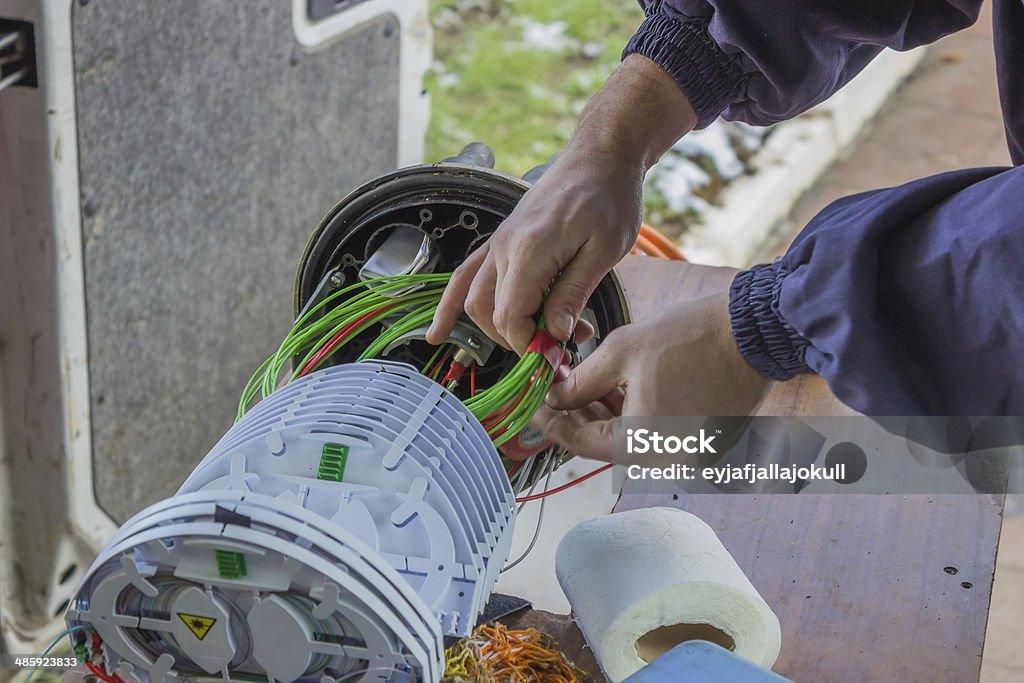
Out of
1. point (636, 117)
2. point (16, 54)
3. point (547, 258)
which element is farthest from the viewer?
point (16, 54)

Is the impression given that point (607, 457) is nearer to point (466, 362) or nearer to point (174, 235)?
point (466, 362)

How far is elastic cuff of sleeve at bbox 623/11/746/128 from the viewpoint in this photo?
1224 millimetres

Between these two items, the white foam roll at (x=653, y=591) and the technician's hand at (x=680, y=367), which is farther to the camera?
the white foam roll at (x=653, y=591)

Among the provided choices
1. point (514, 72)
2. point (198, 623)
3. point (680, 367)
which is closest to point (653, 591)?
point (680, 367)

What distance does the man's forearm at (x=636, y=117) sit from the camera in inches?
47.5

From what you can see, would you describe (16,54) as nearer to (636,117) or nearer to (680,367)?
(636,117)

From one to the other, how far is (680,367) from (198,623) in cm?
47

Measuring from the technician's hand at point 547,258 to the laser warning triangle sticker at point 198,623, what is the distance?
42 centimetres

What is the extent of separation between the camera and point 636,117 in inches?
48.4

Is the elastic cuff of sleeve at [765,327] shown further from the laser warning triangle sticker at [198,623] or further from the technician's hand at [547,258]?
the laser warning triangle sticker at [198,623]

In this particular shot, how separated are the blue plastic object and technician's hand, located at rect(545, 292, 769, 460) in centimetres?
22

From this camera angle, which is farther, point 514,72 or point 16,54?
point 514,72

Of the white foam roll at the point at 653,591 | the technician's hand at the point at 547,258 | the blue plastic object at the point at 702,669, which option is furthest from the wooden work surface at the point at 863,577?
the technician's hand at the point at 547,258

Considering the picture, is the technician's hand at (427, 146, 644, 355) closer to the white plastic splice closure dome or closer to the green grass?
the white plastic splice closure dome
